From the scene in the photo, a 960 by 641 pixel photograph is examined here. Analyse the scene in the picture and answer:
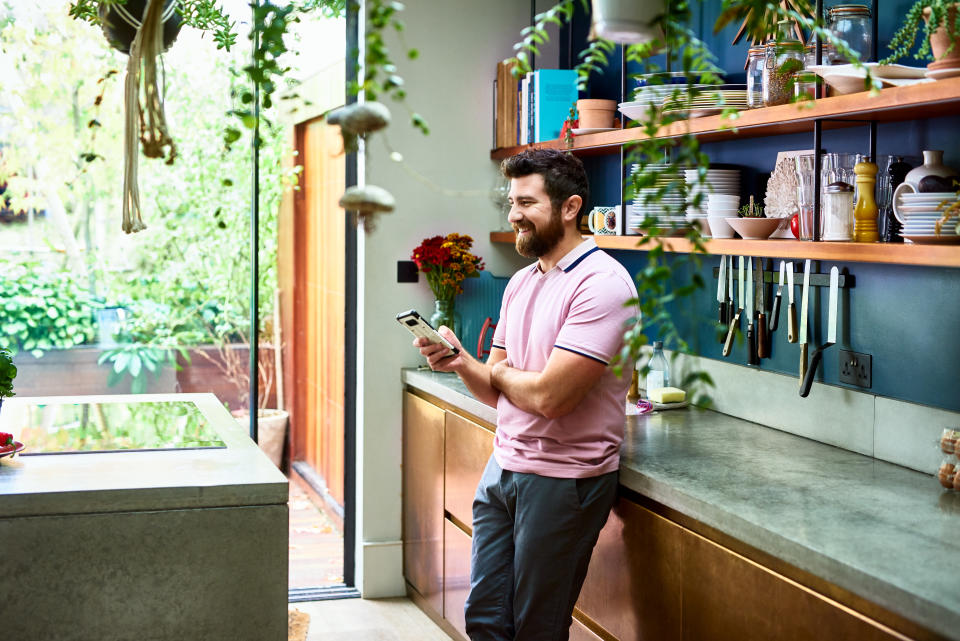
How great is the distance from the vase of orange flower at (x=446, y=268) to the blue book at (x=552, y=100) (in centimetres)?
55

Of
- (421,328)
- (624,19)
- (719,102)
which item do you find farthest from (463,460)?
(624,19)

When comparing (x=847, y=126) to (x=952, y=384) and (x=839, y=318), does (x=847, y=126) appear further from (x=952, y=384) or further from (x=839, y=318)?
(x=952, y=384)

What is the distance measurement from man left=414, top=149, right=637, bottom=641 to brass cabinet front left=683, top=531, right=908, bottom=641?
1.09ft

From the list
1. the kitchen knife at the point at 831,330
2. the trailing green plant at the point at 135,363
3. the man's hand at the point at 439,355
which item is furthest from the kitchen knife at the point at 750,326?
the trailing green plant at the point at 135,363

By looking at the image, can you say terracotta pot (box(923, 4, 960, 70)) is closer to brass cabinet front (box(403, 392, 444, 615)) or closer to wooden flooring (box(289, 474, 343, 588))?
brass cabinet front (box(403, 392, 444, 615))

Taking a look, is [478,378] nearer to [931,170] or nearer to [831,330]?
[831,330]

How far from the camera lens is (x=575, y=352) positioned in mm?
2414

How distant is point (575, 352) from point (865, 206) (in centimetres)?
76

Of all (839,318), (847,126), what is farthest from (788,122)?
(839,318)

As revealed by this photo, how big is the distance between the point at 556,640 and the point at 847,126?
1482 millimetres

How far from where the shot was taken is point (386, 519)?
169 inches

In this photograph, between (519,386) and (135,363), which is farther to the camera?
(135,363)

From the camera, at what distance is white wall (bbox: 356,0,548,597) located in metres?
4.22

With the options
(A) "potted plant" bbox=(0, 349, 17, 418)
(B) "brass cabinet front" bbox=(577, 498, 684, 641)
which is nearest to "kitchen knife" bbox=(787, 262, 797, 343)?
(B) "brass cabinet front" bbox=(577, 498, 684, 641)
